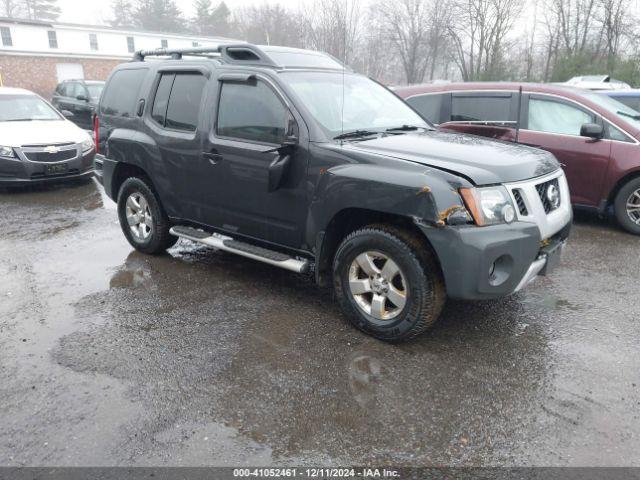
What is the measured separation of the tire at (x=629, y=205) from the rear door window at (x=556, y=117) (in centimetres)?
88

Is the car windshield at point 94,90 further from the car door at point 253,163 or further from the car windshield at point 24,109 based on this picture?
the car door at point 253,163

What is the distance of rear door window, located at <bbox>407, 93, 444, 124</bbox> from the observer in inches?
289

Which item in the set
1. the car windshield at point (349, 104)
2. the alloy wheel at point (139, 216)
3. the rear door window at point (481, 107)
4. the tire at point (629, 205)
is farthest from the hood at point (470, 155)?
the rear door window at point (481, 107)

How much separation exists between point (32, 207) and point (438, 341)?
6.63 meters

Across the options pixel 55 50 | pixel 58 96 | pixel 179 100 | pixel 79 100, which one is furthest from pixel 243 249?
pixel 55 50

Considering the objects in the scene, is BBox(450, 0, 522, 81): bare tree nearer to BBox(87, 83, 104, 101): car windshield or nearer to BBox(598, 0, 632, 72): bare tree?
BBox(598, 0, 632, 72): bare tree

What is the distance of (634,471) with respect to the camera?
2.40m

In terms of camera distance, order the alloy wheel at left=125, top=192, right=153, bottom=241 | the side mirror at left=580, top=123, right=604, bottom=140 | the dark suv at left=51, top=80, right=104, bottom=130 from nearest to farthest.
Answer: the alloy wheel at left=125, top=192, right=153, bottom=241 < the side mirror at left=580, top=123, right=604, bottom=140 < the dark suv at left=51, top=80, right=104, bottom=130

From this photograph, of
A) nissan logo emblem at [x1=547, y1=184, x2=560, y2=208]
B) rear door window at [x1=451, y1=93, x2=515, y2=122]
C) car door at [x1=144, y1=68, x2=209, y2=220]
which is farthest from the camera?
rear door window at [x1=451, y1=93, x2=515, y2=122]

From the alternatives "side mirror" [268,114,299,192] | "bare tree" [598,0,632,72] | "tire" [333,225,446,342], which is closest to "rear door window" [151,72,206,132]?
"side mirror" [268,114,299,192]

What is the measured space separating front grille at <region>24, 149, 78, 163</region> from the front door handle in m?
5.18

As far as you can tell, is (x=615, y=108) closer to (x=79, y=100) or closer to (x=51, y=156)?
(x=51, y=156)

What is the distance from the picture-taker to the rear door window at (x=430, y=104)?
7348 millimetres

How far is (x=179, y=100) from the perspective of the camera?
4.75 metres
